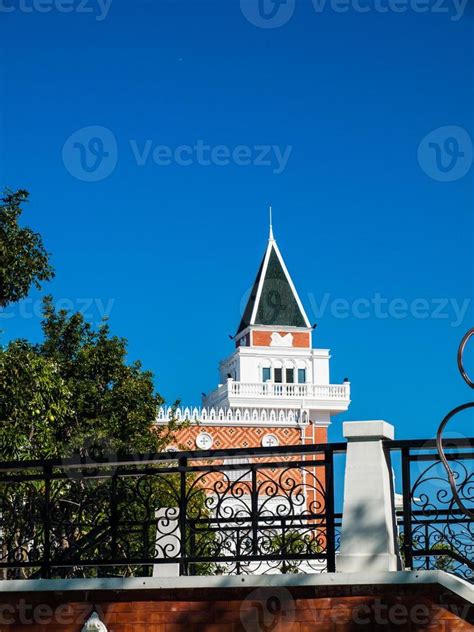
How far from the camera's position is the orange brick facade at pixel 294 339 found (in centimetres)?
6869

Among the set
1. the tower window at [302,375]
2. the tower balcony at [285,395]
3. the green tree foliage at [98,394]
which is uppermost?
the tower window at [302,375]

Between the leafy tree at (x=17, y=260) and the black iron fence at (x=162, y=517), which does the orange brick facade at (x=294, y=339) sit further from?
the black iron fence at (x=162, y=517)

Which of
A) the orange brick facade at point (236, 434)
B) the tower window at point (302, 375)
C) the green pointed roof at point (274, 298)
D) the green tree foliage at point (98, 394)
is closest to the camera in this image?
the green tree foliage at point (98, 394)

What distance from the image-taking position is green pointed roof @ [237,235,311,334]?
226ft

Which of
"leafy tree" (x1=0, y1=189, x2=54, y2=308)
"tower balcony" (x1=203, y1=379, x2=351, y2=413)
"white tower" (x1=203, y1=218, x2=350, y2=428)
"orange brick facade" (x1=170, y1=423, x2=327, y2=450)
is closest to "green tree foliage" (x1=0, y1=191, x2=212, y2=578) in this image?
"leafy tree" (x1=0, y1=189, x2=54, y2=308)

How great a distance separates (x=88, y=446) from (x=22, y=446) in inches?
486

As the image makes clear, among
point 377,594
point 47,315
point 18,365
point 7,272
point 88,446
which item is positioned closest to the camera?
point 377,594

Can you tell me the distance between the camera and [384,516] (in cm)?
Result: 755

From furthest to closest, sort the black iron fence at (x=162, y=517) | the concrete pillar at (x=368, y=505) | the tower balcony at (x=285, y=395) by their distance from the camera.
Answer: the tower balcony at (x=285, y=395) → the black iron fence at (x=162, y=517) → the concrete pillar at (x=368, y=505)

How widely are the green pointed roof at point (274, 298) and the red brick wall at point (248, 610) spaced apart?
61.0 m

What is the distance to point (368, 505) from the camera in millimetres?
7621

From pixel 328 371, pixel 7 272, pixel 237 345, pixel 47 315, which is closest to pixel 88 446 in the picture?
pixel 47 315

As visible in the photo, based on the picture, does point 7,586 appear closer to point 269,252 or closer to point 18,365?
point 18,365

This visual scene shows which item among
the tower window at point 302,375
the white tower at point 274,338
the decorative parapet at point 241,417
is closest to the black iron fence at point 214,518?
the decorative parapet at point 241,417
